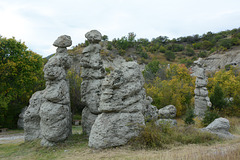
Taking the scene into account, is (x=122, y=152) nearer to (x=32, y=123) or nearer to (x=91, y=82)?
(x=91, y=82)

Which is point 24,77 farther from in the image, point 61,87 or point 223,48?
point 223,48

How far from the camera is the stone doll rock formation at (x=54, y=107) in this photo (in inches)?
306

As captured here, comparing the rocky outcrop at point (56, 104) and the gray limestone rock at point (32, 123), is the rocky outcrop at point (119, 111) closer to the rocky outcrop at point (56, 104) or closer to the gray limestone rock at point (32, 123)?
the rocky outcrop at point (56, 104)

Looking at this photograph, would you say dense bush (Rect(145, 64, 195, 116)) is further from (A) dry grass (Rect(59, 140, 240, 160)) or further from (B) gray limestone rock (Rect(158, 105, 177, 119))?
Answer: (A) dry grass (Rect(59, 140, 240, 160))

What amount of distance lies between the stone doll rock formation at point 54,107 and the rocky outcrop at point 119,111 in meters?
1.77

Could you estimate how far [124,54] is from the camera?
5369 cm

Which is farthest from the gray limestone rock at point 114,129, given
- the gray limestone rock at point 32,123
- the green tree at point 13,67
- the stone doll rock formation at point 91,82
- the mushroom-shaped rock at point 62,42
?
the green tree at point 13,67

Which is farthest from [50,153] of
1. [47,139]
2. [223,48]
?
[223,48]

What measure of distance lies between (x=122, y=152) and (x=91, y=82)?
431 centimetres

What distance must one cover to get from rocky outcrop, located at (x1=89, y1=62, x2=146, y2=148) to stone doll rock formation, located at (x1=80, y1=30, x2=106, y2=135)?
208 centimetres

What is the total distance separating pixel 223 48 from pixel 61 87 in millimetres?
49826

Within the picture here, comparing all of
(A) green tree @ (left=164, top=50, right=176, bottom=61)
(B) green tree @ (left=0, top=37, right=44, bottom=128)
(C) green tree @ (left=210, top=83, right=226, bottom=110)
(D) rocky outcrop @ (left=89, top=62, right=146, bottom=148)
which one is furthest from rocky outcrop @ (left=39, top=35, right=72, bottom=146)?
(A) green tree @ (left=164, top=50, right=176, bottom=61)

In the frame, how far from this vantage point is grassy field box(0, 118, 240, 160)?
490cm

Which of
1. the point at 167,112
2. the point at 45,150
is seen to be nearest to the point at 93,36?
the point at 45,150
